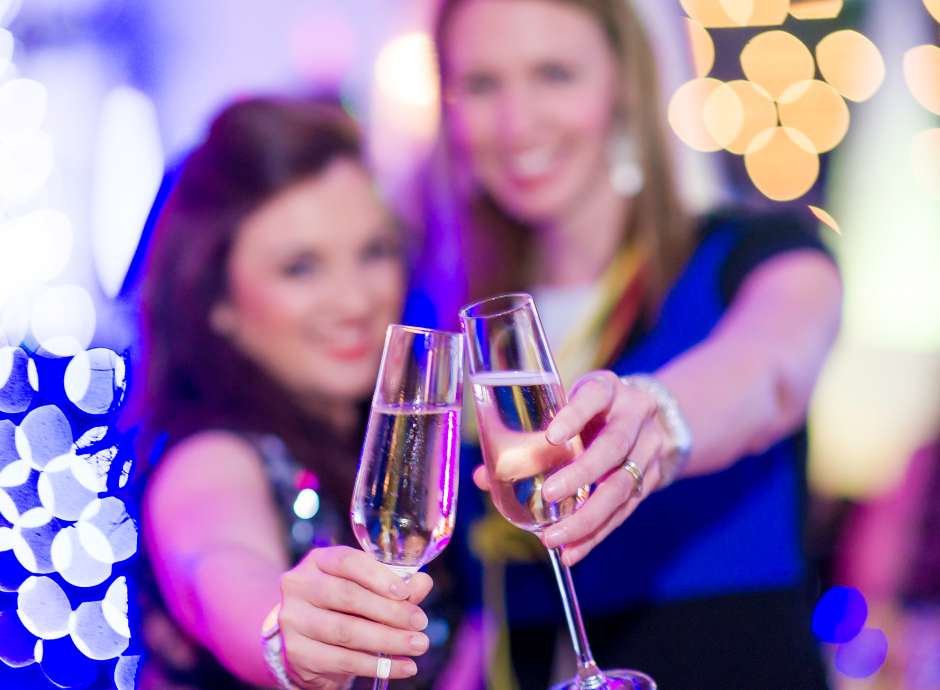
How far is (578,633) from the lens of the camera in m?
1.09

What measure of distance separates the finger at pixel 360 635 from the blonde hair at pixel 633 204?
1.26m

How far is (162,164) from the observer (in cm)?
199

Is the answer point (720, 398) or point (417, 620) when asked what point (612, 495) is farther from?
point (720, 398)

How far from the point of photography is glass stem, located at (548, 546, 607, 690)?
1058 millimetres

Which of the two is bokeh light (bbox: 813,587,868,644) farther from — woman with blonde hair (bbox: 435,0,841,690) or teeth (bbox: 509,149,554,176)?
teeth (bbox: 509,149,554,176)

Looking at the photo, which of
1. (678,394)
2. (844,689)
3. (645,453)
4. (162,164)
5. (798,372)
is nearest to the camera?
(645,453)

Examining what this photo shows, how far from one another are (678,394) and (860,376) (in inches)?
63.7

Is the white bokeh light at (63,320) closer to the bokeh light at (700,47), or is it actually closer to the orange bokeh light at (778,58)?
the bokeh light at (700,47)

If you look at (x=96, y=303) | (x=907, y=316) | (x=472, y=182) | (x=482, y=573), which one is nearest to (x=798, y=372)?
(x=482, y=573)

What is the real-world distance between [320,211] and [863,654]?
201 centimetres

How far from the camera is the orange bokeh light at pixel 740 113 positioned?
265 cm

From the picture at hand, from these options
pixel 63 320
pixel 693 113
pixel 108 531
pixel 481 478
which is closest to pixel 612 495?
pixel 481 478

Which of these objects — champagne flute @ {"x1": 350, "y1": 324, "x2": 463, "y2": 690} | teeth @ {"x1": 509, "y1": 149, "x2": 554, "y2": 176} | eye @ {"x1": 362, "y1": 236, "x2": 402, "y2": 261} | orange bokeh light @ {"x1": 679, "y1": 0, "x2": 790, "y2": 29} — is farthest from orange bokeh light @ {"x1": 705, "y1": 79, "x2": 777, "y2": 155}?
champagne flute @ {"x1": 350, "y1": 324, "x2": 463, "y2": 690}

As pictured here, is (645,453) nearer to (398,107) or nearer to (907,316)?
(398,107)
